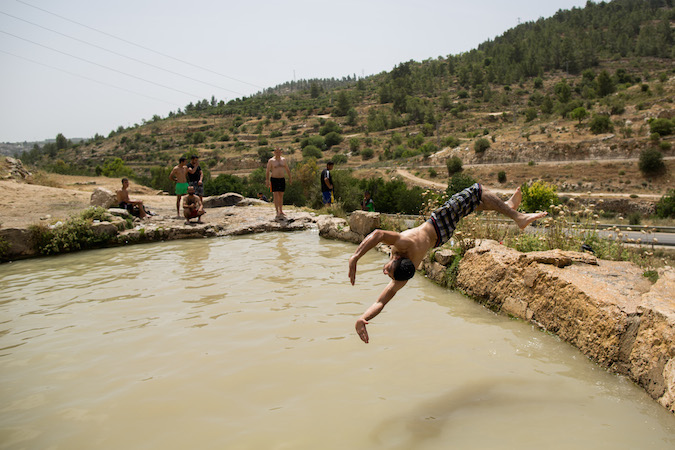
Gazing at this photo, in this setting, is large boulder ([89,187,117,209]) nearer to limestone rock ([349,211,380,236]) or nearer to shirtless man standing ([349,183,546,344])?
limestone rock ([349,211,380,236])

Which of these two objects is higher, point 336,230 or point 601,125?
point 601,125

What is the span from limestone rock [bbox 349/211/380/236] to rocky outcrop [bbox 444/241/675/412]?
369 centimetres

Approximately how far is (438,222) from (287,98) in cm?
12462

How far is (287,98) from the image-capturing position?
123m

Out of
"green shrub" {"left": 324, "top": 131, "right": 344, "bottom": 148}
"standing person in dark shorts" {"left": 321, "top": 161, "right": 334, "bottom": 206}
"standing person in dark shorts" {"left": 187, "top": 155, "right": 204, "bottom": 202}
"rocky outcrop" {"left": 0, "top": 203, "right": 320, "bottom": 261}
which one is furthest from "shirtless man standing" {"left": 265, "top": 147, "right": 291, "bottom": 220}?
"green shrub" {"left": 324, "top": 131, "right": 344, "bottom": 148}

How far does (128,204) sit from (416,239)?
11.9 m

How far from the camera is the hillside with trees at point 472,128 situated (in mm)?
37938

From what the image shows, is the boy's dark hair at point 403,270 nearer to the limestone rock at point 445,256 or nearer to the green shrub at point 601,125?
the limestone rock at point 445,256

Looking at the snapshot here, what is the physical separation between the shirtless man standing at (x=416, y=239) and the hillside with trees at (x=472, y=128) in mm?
10544

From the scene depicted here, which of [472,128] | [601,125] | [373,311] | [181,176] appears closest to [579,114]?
[601,125]

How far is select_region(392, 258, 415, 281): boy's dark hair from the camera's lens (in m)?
3.85

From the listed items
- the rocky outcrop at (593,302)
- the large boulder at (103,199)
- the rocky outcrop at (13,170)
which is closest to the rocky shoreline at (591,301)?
the rocky outcrop at (593,302)

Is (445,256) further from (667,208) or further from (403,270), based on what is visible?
(667,208)

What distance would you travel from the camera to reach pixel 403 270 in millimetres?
3854
